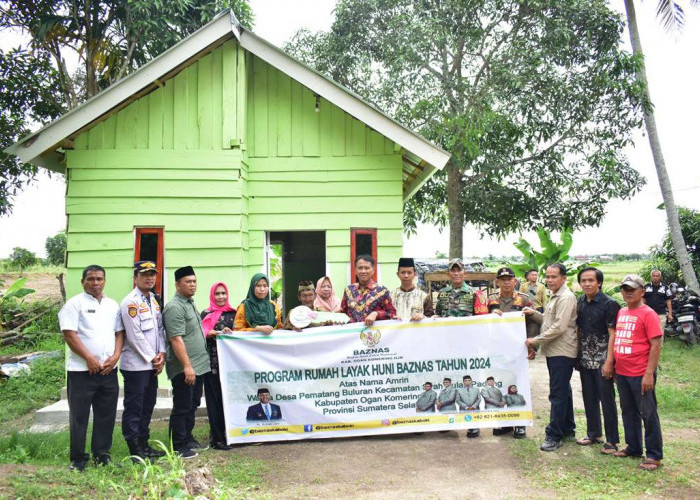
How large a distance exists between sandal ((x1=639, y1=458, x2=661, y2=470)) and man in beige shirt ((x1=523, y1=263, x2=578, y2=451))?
2.53ft

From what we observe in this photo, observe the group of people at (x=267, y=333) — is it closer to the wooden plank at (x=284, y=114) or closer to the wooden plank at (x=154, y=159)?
the wooden plank at (x=154, y=159)

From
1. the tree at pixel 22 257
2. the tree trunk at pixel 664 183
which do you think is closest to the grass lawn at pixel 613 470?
the tree trunk at pixel 664 183

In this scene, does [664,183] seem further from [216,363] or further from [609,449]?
[216,363]

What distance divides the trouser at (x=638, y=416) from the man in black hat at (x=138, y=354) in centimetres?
406

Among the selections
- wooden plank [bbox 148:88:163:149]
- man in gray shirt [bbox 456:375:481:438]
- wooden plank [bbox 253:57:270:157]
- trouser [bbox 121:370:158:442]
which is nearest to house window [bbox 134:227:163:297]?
wooden plank [bbox 148:88:163:149]

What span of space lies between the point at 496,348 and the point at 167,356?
319 centimetres

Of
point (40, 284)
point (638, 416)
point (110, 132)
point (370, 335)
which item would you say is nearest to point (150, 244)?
point (110, 132)

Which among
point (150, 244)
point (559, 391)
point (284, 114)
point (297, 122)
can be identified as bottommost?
point (559, 391)

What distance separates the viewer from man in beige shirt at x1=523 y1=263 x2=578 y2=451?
536 cm

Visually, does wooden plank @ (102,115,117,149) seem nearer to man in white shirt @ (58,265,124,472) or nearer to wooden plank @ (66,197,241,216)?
Answer: wooden plank @ (66,197,241,216)

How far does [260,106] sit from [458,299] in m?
3.82

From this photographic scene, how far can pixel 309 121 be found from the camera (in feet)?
25.3

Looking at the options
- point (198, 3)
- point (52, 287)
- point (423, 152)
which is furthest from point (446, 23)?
point (52, 287)

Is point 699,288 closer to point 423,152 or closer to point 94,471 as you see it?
point 423,152
